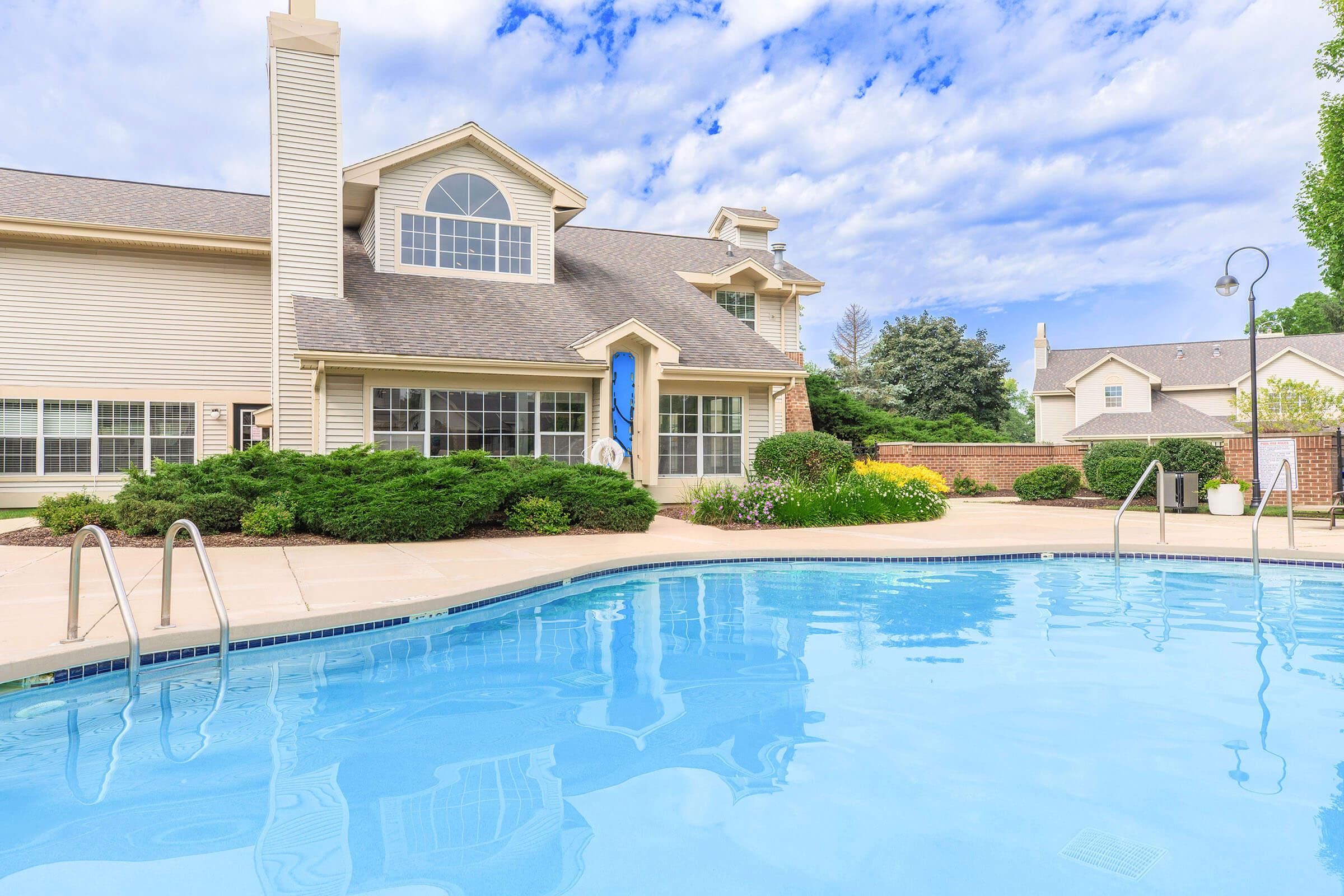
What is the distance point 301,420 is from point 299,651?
30.2ft

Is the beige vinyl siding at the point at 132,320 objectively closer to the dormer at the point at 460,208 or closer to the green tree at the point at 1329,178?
the dormer at the point at 460,208

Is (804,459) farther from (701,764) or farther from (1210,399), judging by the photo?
(1210,399)

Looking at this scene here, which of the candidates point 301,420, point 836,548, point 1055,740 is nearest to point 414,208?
point 301,420

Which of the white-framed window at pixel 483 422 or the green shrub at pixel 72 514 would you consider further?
the white-framed window at pixel 483 422

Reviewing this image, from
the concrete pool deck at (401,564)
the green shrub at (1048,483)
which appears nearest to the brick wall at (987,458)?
the green shrub at (1048,483)

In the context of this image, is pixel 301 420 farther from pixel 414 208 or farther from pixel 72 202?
pixel 72 202

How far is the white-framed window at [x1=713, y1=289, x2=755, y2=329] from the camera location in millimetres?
21281

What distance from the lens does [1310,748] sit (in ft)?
13.9

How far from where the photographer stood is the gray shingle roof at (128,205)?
50.9 feet

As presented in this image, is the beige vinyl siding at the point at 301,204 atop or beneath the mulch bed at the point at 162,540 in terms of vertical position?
atop

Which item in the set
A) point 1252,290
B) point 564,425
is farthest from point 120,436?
point 1252,290

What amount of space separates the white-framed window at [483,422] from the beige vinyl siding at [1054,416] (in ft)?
96.8

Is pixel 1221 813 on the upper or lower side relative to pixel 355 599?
lower

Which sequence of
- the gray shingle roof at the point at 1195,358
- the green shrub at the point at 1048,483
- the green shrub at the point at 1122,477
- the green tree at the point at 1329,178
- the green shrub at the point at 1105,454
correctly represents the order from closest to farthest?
the green shrub at the point at 1122,477 → the green shrub at the point at 1105,454 → the green shrub at the point at 1048,483 → the green tree at the point at 1329,178 → the gray shingle roof at the point at 1195,358
